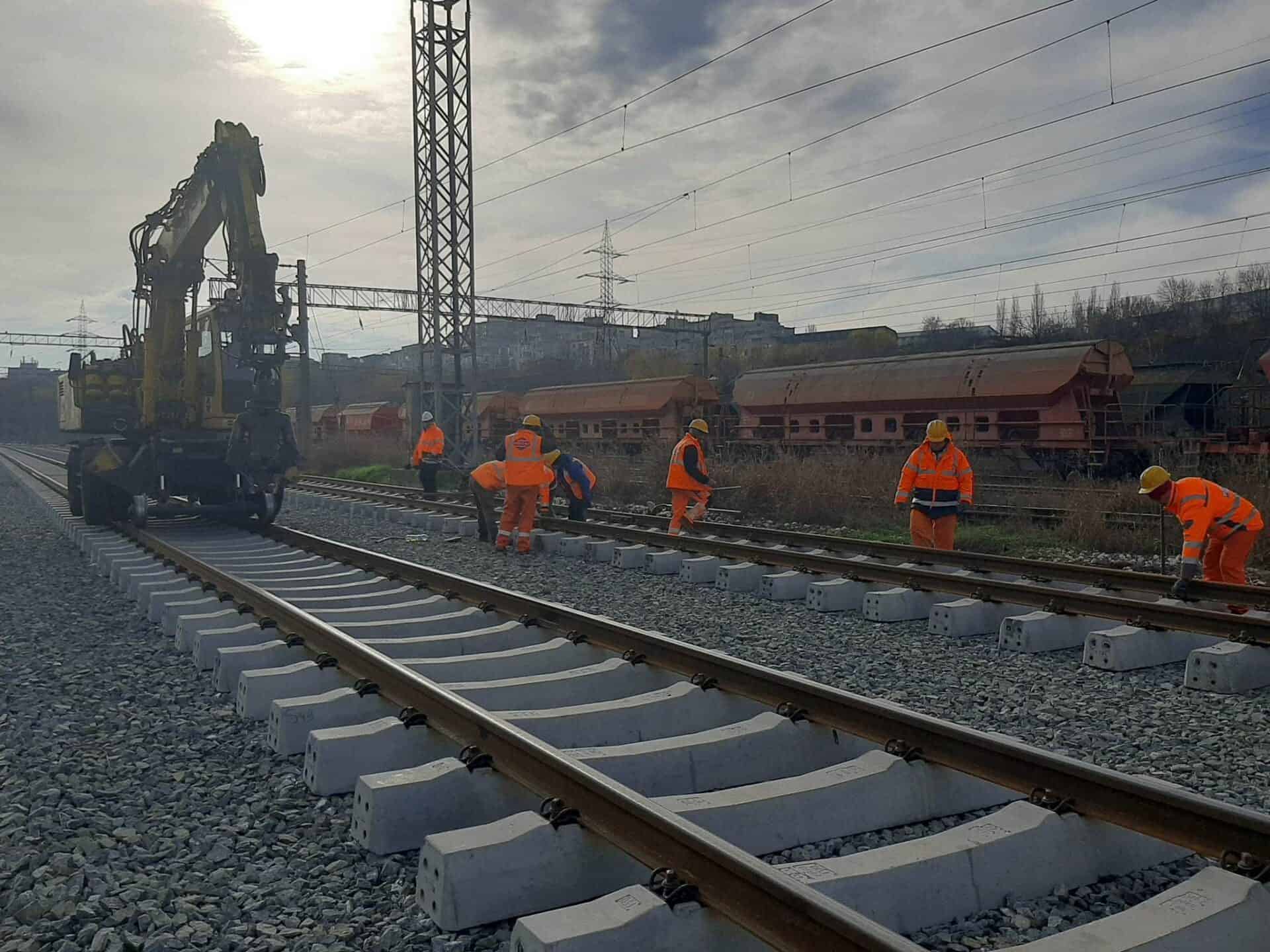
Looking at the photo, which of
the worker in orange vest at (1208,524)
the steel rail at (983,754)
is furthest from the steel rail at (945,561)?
the steel rail at (983,754)

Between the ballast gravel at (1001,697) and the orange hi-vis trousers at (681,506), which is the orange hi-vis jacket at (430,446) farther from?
the ballast gravel at (1001,697)

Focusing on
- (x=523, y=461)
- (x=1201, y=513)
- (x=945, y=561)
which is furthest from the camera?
(x=523, y=461)

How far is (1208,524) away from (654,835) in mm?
5640

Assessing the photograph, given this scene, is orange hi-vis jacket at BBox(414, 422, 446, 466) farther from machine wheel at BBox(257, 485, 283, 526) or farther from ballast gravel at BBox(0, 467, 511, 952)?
ballast gravel at BBox(0, 467, 511, 952)

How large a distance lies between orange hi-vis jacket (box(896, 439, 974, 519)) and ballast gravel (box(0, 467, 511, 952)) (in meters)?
6.39

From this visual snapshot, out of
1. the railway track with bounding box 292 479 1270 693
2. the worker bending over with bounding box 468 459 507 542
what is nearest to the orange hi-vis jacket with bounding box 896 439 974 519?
the railway track with bounding box 292 479 1270 693

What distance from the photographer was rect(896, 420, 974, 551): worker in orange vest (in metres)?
9.16

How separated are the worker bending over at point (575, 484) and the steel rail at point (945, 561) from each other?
29cm

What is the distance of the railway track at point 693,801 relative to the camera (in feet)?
8.13

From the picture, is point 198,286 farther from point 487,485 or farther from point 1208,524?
point 1208,524

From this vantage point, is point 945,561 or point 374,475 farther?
point 374,475

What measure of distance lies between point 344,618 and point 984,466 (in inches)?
600

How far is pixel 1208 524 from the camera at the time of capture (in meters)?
6.81

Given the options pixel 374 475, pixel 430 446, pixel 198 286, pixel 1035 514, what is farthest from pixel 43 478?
pixel 1035 514
